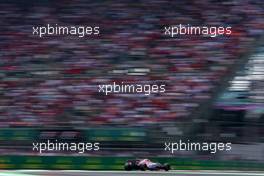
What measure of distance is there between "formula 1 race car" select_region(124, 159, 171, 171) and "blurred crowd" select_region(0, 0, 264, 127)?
64cm

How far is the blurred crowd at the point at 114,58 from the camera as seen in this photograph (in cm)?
1105

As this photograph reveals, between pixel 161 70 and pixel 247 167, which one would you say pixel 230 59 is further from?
pixel 247 167

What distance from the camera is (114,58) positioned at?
11719 millimetres

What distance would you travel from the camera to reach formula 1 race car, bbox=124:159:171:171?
1013cm

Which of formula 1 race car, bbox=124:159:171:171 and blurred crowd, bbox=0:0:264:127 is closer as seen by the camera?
formula 1 race car, bbox=124:159:171:171

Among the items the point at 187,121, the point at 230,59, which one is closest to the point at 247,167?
the point at 187,121

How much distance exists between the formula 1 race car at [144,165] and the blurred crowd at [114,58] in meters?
0.64

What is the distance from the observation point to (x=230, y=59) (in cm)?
1133

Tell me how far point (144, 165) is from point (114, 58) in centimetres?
233

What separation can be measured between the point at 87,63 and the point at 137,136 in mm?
1894

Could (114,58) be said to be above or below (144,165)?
above

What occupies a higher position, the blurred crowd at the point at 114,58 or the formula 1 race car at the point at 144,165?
the blurred crowd at the point at 114,58

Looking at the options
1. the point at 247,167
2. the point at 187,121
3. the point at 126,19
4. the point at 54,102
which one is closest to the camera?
the point at 247,167

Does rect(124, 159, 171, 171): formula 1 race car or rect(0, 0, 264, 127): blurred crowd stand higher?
rect(0, 0, 264, 127): blurred crowd
